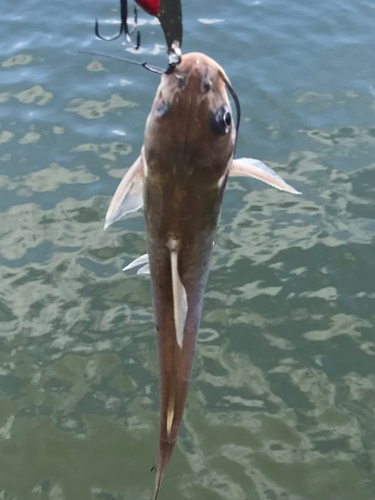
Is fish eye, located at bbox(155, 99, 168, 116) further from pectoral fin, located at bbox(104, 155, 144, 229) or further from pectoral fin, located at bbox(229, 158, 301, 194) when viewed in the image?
pectoral fin, located at bbox(229, 158, 301, 194)

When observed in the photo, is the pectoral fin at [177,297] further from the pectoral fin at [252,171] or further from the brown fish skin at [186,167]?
the pectoral fin at [252,171]

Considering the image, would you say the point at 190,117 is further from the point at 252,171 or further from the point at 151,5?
the point at 151,5

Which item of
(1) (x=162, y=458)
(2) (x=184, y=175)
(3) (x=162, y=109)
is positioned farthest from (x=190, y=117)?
(1) (x=162, y=458)

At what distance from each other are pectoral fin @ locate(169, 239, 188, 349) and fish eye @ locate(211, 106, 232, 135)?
46cm

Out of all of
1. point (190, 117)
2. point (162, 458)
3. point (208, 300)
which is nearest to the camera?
point (190, 117)

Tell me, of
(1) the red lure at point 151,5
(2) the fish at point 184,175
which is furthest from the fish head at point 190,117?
(1) the red lure at point 151,5

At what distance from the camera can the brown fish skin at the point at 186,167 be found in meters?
2.14

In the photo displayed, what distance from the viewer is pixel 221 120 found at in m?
2.17

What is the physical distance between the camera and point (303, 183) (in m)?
6.07

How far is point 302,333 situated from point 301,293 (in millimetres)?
407

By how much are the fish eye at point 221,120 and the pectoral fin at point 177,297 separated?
1.51 ft

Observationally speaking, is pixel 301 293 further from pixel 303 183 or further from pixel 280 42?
pixel 280 42

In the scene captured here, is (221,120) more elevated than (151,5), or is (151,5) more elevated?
(151,5)

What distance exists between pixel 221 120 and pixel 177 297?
2.25 ft
